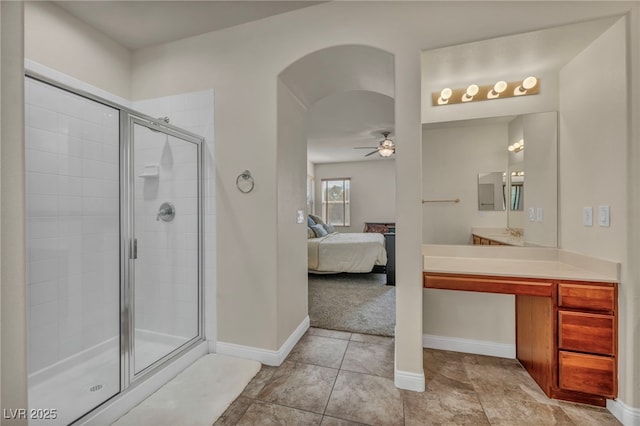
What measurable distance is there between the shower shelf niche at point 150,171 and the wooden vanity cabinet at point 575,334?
266 centimetres

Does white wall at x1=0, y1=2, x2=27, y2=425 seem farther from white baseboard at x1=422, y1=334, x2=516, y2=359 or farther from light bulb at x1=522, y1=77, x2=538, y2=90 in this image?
light bulb at x1=522, y1=77, x2=538, y2=90

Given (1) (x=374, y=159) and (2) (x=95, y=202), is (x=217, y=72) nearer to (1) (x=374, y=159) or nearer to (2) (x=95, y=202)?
(2) (x=95, y=202)

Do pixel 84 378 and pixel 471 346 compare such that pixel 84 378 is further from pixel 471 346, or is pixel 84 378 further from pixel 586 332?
pixel 586 332

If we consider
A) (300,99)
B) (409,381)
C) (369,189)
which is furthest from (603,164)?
(369,189)

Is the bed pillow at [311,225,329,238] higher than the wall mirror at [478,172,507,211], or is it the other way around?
the wall mirror at [478,172,507,211]

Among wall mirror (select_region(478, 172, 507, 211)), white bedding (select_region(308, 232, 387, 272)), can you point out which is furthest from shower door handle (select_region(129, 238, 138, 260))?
white bedding (select_region(308, 232, 387, 272))

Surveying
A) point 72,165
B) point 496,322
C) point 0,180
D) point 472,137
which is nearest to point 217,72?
point 72,165

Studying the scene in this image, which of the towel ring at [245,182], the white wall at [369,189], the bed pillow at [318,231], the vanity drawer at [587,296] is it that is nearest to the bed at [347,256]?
the bed pillow at [318,231]

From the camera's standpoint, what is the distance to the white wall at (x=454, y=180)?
226 cm

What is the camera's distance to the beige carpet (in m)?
2.73

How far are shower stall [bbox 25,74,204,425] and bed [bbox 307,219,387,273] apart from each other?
2.42 metres

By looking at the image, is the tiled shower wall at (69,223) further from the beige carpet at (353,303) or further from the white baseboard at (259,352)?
the beige carpet at (353,303)

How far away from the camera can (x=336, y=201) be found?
814 centimetres

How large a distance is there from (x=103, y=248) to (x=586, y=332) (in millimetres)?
3390
